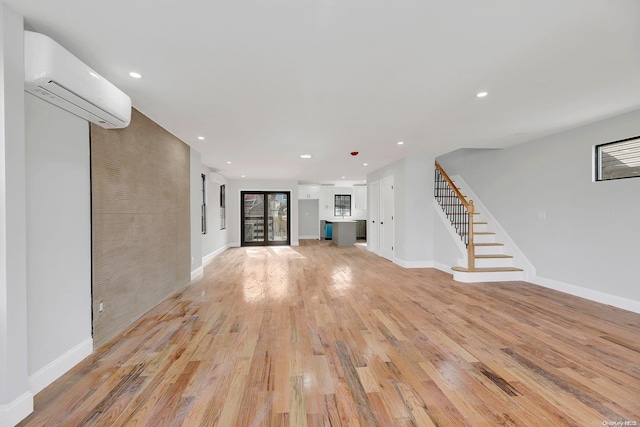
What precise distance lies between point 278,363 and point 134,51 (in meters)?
2.59

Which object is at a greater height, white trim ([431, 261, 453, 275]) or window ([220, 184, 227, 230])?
window ([220, 184, 227, 230])

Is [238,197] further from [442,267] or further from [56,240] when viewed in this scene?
[56,240]

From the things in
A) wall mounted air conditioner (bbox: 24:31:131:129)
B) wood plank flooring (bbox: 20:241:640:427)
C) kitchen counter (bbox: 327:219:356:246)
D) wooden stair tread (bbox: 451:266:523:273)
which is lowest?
wood plank flooring (bbox: 20:241:640:427)

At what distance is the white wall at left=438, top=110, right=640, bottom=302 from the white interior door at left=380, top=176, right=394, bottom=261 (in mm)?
2200

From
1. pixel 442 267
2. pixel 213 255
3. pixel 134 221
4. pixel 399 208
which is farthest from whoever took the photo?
pixel 213 255

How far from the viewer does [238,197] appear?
958 centimetres

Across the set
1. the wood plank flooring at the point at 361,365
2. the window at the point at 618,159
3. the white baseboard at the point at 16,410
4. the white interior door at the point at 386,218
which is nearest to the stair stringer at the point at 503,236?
the wood plank flooring at the point at 361,365

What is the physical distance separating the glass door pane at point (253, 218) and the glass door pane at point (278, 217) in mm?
283

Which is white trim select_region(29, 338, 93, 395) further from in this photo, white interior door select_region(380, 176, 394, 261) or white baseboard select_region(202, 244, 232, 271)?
white interior door select_region(380, 176, 394, 261)

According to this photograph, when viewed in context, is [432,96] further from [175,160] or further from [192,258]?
[192,258]

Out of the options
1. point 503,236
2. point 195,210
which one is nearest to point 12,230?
point 195,210

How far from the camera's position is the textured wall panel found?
252cm

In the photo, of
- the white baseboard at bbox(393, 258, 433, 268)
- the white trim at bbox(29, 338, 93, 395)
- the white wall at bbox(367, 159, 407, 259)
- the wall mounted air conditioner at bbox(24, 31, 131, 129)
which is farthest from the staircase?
the wall mounted air conditioner at bbox(24, 31, 131, 129)

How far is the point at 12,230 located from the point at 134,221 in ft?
4.98
